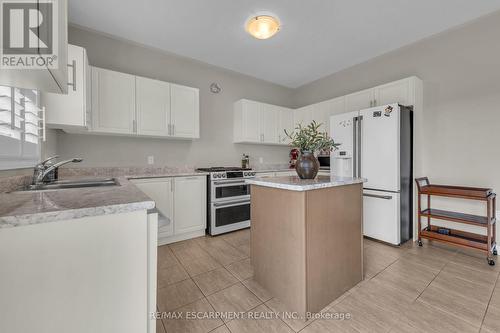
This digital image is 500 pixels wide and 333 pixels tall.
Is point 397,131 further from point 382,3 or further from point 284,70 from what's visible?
point 284,70

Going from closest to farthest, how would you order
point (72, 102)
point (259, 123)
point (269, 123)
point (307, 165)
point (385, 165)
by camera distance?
point (307, 165) < point (72, 102) < point (385, 165) < point (259, 123) < point (269, 123)

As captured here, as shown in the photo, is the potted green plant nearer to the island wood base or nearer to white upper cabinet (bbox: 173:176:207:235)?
the island wood base

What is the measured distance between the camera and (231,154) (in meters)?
3.96

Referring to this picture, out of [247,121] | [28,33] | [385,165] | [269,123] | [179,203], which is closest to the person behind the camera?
[28,33]

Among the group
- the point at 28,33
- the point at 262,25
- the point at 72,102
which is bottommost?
the point at 28,33

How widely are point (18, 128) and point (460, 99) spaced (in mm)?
4423

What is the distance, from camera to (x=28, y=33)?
72 cm

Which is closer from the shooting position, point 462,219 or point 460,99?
point 462,219

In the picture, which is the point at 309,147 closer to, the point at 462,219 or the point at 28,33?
the point at 28,33

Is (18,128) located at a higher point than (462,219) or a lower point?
higher

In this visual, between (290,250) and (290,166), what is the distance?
131 inches

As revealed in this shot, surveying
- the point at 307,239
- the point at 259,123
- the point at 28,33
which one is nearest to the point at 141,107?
the point at 259,123

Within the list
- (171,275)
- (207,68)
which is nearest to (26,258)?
(171,275)

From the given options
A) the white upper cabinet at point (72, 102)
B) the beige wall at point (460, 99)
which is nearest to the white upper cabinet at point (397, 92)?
the beige wall at point (460, 99)
